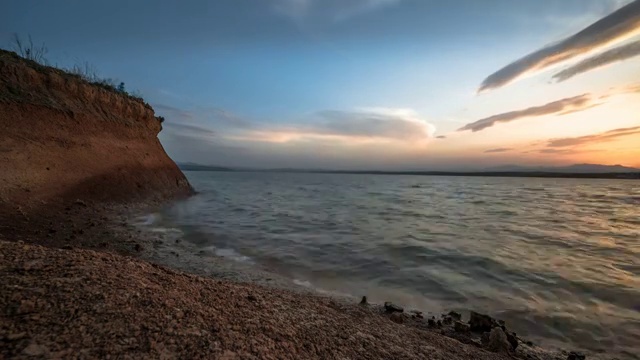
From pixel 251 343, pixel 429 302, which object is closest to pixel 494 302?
pixel 429 302

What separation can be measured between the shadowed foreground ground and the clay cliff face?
7.61 meters

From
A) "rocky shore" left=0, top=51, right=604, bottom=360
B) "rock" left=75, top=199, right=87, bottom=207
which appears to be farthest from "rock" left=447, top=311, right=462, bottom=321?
"rock" left=75, top=199, right=87, bottom=207

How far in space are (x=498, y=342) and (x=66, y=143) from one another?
14999 mm

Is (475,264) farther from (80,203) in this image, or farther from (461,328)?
(80,203)

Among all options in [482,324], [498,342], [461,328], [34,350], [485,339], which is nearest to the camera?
[34,350]

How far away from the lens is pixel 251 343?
2527 mm

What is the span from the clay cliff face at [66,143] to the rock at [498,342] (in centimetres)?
1111

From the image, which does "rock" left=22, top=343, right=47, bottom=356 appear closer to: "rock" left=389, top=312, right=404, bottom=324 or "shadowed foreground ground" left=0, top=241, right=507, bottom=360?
"shadowed foreground ground" left=0, top=241, right=507, bottom=360

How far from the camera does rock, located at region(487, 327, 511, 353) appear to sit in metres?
3.96

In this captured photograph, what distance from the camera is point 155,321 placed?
2.42 m

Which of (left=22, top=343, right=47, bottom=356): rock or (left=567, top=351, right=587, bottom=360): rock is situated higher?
(left=22, top=343, right=47, bottom=356): rock

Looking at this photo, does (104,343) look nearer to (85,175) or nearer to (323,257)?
(323,257)

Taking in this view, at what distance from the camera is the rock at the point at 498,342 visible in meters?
3.96

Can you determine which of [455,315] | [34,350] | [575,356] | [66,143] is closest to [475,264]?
[455,315]
